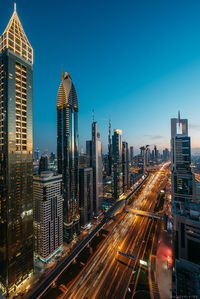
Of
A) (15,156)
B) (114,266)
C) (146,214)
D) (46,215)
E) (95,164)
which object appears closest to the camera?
(15,156)

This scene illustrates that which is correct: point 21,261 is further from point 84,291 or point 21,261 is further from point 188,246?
point 188,246

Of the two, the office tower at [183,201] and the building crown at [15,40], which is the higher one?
the building crown at [15,40]

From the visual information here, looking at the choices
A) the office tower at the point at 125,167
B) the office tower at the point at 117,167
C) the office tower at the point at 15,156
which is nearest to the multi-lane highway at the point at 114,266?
the office tower at the point at 15,156

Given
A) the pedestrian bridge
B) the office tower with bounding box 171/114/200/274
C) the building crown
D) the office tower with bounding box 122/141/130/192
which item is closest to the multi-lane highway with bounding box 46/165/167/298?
the pedestrian bridge

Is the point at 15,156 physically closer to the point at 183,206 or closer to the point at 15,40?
the point at 15,40

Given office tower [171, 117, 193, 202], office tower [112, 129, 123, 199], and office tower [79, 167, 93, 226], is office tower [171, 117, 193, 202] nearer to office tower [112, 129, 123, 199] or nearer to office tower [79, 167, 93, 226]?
office tower [112, 129, 123, 199]

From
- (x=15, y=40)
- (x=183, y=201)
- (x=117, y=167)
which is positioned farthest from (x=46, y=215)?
(x=117, y=167)

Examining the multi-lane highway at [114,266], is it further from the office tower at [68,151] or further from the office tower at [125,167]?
the office tower at [125,167]
